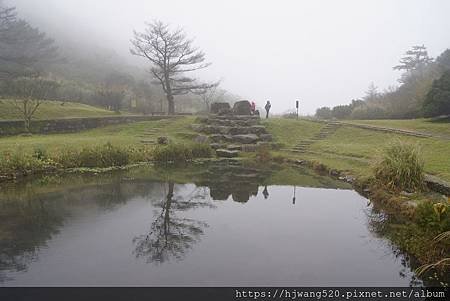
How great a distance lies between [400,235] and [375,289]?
289 centimetres

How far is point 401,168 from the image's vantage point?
11.8m

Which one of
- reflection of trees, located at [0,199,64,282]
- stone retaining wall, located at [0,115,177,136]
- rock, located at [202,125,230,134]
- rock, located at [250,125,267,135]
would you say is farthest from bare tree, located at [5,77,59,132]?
rock, located at [250,125,267,135]

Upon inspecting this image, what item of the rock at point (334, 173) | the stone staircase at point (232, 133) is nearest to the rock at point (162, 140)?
the stone staircase at point (232, 133)

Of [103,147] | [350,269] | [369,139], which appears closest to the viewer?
[350,269]

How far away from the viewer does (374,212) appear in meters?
10.9

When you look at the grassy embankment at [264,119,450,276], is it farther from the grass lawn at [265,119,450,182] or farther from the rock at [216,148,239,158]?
the rock at [216,148,239,158]

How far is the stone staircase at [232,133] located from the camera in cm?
2349

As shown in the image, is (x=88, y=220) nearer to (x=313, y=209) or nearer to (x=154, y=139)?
(x=313, y=209)

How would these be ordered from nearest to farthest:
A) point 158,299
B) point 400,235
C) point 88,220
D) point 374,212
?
point 158,299 < point 400,235 < point 88,220 < point 374,212

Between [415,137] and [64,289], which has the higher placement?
[415,137]

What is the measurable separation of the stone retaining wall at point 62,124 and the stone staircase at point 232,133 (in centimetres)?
653

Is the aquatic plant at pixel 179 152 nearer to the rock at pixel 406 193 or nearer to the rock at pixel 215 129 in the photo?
the rock at pixel 215 129

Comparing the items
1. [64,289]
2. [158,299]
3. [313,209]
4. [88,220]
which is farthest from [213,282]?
[313,209]

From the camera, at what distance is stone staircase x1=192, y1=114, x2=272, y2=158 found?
2349cm
